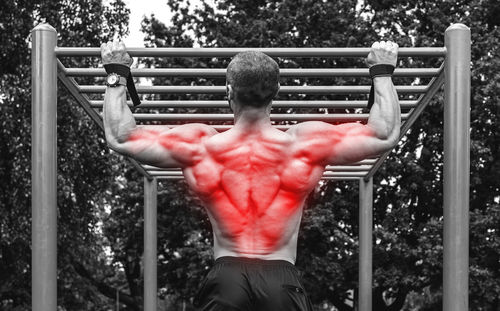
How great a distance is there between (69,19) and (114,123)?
16.1m

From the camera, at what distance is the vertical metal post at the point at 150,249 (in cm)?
844

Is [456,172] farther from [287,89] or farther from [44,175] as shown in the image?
[44,175]

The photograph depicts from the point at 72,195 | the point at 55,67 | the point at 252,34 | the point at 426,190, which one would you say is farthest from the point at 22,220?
the point at 55,67

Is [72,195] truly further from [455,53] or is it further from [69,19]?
[455,53]

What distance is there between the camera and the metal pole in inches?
174

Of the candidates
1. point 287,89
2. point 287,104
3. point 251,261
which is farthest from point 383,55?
point 287,104

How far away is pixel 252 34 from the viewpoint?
20828mm

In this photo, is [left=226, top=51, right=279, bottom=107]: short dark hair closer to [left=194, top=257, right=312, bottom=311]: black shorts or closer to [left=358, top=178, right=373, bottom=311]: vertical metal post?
[left=194, top=257, right=312, bottom=311]: black shorts

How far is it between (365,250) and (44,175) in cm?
454

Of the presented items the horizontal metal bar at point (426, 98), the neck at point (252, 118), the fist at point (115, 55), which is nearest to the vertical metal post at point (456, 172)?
the horizontal metal bar at point (426, 98)

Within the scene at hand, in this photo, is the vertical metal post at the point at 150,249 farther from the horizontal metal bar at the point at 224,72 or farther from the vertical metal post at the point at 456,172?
the vertical metal post at the point at 456,172

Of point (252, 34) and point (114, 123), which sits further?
point (252, 34)

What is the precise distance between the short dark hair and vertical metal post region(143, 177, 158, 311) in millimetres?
5322

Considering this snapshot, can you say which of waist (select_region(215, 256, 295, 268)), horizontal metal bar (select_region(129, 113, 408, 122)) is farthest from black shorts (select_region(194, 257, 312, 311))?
horizontal metal bar (select_region(129, 113, 408, 122))
